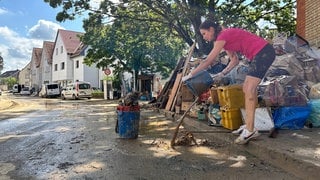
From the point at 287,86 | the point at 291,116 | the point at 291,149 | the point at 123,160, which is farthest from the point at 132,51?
the point at 291,149

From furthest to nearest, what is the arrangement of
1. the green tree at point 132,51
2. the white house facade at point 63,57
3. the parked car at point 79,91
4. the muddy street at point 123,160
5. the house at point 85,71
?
the white house facade at point 63,57 → the house at point 85,71 → the parked car at point 79,91 → the green tree at point 132,51 → the muddy street at point 123,160

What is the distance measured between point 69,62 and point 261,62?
4899 cm

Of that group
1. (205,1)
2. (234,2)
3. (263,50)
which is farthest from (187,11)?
(263,50)

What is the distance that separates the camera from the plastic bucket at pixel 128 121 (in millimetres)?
7499

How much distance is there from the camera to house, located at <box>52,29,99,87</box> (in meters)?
48.2

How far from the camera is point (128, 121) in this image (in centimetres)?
754

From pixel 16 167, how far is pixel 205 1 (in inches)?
534

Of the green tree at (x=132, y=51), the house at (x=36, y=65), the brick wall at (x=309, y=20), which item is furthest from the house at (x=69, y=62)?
the brick wall at (x=309, y=20)

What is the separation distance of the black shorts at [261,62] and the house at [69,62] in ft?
142

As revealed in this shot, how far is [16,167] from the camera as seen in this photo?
5070mm

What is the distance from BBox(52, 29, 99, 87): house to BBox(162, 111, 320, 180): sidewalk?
42.4 metres

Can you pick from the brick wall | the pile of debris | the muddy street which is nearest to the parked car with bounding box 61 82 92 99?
the pile of debris

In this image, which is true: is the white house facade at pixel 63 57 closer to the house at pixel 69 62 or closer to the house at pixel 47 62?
the house at pixel 69 62

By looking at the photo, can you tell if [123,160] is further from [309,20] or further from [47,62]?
[47,62]
